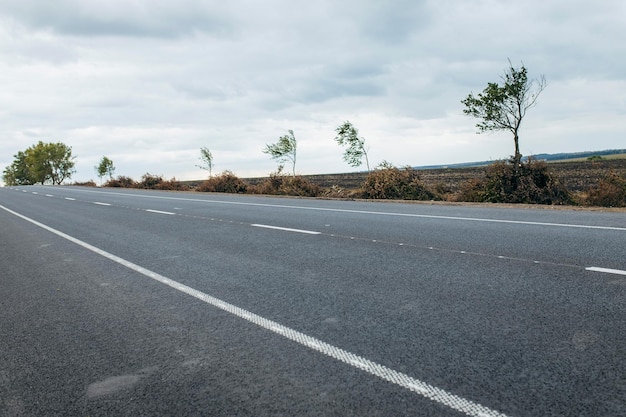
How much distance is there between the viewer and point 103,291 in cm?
562

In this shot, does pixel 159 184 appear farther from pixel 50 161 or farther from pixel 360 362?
pixel 50 161

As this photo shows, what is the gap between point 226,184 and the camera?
3400 centimetres

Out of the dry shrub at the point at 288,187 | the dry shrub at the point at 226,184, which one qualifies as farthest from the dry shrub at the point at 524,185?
the dry shrub at the point at 226,184

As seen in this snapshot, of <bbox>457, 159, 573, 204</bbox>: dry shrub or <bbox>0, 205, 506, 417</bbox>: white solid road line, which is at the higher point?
<bbox>457, 159, 573, 204</bbox>: dry shrub

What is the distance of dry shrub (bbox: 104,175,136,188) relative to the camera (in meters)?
53.2

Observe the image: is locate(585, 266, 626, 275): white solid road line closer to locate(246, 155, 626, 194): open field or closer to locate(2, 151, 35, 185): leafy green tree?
locate(246, 155, 626, 194): open field

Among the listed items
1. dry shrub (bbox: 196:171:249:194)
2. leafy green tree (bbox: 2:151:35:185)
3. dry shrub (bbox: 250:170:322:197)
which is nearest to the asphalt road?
dry shrub (bbox: 250:170:322:197)

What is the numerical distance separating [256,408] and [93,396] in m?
1.09

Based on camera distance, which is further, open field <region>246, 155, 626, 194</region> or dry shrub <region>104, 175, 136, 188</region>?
dry shrub <region>104, 175, 136, 188</region>

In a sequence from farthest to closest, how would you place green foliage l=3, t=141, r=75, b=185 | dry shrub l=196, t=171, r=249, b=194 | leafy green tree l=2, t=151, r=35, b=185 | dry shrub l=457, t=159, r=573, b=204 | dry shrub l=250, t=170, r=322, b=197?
leafy green tree l=2, t=151, r=35, b=185 → green foliage l=3, t=141, r=75, b=185 → dry shrub l=196, t=171, r=249, b=194 → dry shrub l=250, t=170, r=322, b=197 → dry shrub l=457, t=159, r=573, b=204

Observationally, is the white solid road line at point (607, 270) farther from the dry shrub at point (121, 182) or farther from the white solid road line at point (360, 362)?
the dry shrub at point (121, 182)

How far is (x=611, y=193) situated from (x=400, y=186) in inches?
322

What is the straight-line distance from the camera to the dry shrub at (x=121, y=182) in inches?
2096

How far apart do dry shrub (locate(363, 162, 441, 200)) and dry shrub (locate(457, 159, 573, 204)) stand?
10.4 ft
